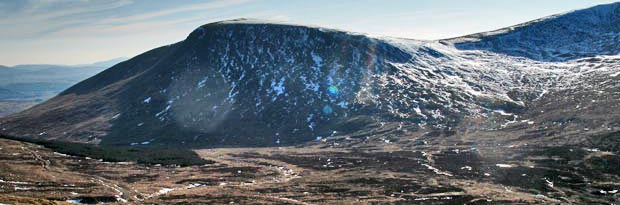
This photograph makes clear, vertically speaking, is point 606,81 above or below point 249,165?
above

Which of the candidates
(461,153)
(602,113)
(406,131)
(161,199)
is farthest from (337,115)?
(161,199)

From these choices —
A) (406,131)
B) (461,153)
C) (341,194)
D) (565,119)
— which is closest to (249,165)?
(341,194)

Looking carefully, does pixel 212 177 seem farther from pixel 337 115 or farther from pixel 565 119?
pixel 565 119

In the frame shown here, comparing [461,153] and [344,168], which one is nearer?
[344,168]

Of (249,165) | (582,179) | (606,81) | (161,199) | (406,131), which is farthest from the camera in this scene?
(606,81)

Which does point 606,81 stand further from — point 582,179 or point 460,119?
point 582,179

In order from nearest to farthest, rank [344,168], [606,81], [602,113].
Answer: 1. [344,168]
2. [602,113]
3. [606,81]
